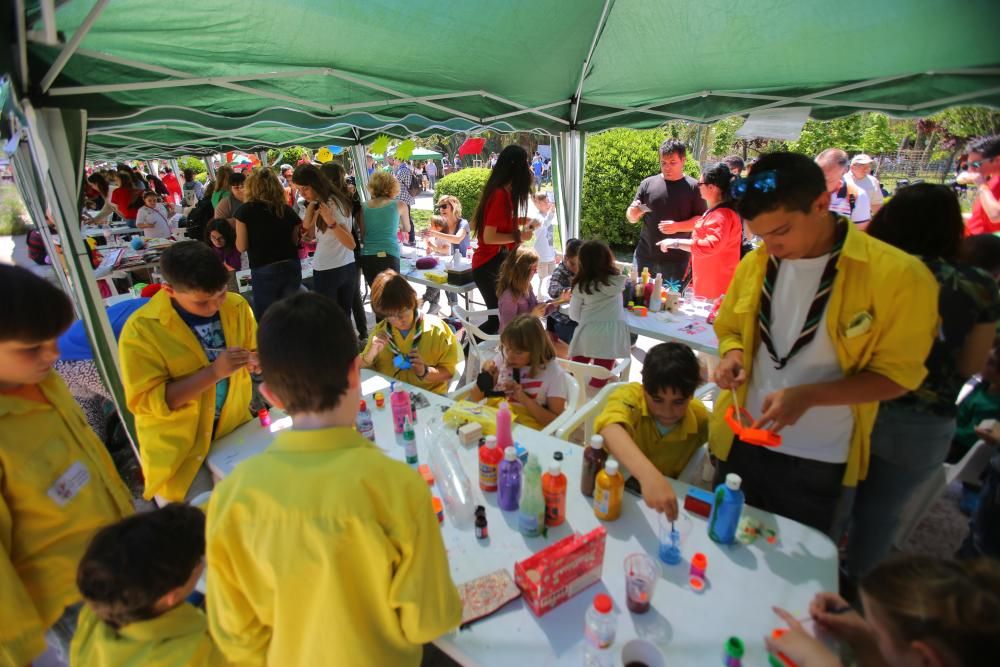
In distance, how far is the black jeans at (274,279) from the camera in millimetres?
4691

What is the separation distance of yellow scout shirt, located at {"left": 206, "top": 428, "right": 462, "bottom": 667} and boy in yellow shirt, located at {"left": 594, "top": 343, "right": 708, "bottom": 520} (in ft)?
2.90

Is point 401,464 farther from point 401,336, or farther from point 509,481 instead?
point 401,336

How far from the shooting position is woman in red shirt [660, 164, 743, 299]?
157 inches

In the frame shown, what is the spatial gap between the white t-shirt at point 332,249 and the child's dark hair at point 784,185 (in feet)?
13.2

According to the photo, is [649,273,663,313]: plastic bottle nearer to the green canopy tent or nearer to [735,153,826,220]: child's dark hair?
the green canopy tent

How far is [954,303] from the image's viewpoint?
1.74 metres

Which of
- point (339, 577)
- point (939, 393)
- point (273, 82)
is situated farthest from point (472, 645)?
point (273, 82)

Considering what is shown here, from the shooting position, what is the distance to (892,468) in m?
1.89

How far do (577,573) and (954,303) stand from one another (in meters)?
1.67

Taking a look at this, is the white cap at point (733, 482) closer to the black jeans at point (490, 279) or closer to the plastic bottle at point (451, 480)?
the plastic bottle at point (451, 480)

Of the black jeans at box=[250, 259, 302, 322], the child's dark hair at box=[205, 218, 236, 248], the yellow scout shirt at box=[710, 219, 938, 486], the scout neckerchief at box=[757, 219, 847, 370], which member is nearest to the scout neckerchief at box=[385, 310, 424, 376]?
the scout neckerchief at box=[757, 219, 847, 370]

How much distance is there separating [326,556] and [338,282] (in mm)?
4320

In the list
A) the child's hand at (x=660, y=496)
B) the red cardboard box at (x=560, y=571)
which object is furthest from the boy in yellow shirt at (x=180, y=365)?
the child's hand at (x=660, y=496)

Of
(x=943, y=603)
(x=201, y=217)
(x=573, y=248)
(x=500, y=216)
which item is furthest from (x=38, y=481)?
(x=201, y=217)
